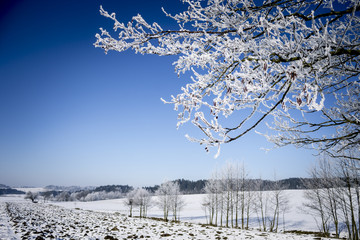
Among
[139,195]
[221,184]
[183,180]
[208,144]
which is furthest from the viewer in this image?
[183,180]

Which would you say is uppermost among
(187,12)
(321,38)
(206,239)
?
(187,12)

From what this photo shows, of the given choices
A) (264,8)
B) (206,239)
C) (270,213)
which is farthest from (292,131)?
(270,213)

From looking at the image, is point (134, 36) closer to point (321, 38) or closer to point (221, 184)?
point (321, 38)

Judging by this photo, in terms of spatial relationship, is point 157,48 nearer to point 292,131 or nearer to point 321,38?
point 321,38

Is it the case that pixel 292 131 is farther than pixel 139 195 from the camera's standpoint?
No

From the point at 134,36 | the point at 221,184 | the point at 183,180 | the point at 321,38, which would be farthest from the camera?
the point at 183,180

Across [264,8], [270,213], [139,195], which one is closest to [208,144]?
[264,8]

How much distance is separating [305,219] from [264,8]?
45.6m

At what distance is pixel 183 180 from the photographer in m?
139

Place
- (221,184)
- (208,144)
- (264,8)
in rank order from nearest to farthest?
(208,144), (264,8), (221,184)

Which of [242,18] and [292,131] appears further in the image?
[292,131]

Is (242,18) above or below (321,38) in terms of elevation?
above

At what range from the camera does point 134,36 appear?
2701 mm

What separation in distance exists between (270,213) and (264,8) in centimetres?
5188
